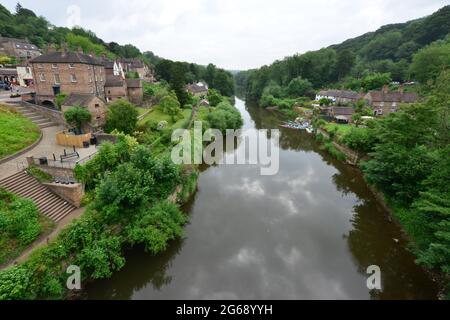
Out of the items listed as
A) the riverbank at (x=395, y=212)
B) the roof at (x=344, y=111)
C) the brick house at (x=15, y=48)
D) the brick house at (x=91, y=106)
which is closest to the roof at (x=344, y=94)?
the roof at (x=344, y=111)

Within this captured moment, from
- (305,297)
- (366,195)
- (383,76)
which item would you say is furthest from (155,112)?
(383,76)

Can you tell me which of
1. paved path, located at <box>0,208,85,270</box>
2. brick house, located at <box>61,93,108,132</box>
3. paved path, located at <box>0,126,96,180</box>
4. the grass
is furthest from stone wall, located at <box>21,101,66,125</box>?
paved path, located at <box>0,208,85,270</box>

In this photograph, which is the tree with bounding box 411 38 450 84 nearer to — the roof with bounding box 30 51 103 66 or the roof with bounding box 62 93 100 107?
the roof with bounding box 62 93 100 107

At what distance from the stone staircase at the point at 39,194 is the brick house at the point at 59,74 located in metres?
19.2

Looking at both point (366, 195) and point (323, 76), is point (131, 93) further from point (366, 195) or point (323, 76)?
point (323, 76)

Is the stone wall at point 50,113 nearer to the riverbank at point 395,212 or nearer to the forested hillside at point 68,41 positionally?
the riverbank at point 395,212

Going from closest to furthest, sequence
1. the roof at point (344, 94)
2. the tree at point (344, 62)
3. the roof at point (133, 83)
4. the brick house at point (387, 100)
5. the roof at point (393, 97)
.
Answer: the roof at point (133, 83) < the roof at point (393, 97) < the brick house at point (387, 100) < the roof at point (344, 94) < the tree at point (344, 62)

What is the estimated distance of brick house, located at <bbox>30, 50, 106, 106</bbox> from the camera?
1169 inches

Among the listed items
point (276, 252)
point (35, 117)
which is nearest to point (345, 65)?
point (276, 252)

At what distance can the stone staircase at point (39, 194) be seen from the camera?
45.5 ft

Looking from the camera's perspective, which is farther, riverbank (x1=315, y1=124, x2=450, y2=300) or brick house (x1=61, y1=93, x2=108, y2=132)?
brick house (x1=61, y1=93, x2=108, y2=132)

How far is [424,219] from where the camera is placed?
43.8 feet

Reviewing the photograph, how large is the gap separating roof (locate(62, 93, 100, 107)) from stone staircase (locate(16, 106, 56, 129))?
2604 millimetres

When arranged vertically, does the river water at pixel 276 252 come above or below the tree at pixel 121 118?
below
